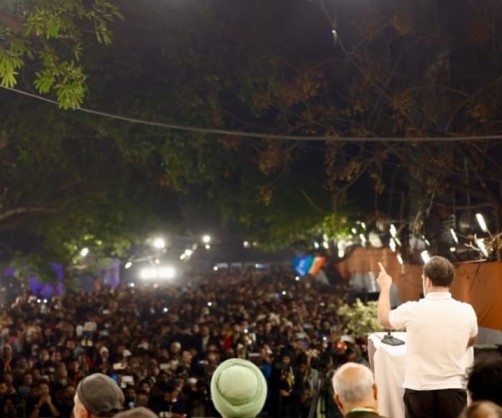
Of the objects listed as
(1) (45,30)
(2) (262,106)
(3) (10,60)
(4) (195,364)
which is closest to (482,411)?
(3) (10,60)

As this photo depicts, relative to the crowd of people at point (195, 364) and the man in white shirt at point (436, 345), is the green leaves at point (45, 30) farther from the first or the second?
the man in white shirt at point (436, 345)

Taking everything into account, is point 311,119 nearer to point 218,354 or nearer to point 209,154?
point 209,154

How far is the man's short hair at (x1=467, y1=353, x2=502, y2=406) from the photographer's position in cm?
402

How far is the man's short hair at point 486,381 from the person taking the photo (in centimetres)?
402

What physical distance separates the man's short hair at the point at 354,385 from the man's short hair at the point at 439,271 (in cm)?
126

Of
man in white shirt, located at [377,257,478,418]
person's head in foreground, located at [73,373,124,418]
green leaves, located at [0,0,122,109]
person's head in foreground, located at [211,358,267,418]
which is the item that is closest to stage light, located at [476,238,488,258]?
green leaves, located at [0,0,122,109]

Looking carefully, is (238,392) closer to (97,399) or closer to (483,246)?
(97,399)

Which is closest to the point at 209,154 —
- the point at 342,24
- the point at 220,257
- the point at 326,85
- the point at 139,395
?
the point at 326,85

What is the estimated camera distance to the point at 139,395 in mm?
11672

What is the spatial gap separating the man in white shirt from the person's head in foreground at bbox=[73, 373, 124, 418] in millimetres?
2066

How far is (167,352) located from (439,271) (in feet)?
36.4

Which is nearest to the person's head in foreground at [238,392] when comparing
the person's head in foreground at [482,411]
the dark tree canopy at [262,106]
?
the person's head in foreground at [482,411]

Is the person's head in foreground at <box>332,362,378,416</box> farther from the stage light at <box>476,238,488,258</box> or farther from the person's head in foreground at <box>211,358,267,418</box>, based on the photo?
the stage light at <box>476,238,488,258</box>

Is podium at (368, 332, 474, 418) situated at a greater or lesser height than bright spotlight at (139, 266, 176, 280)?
lesser
